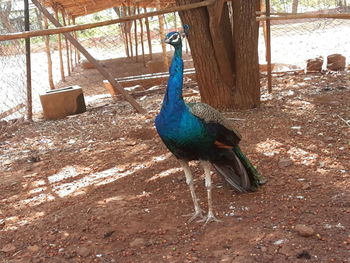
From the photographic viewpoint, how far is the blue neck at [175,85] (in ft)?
10.5

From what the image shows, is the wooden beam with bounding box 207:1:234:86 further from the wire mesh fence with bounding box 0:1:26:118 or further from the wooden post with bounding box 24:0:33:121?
the wire mesh fence with bounding box 0:1:26:118

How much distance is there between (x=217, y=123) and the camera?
3.40 meters

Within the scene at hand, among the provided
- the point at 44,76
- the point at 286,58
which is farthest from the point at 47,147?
the point at 44,76

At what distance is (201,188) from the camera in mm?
4129

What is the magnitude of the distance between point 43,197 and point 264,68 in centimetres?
690

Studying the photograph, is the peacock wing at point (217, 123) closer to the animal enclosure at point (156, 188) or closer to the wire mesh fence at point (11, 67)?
the animal enclosure at point (156, 188)

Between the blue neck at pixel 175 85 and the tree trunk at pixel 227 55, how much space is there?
255cm

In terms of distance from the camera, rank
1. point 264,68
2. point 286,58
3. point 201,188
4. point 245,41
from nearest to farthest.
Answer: point 201,188, point 245,41, point 264,68, point 286,58

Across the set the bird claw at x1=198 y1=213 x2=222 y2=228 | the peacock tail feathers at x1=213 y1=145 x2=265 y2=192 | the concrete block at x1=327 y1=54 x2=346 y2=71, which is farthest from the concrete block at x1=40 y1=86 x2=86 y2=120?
the concrete block at x1=327 y1=54 x2=346 y2=71

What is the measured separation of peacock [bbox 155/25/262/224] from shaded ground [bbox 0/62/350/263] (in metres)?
0.36

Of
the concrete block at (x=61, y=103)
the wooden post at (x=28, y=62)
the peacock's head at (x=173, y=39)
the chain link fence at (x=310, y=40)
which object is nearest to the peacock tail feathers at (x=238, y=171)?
the peacock's head at (x=173, y=39)

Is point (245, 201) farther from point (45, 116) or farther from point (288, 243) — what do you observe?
point (45, 116)

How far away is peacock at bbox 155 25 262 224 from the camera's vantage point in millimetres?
3193

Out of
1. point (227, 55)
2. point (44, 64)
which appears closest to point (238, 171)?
point (227, 55)
